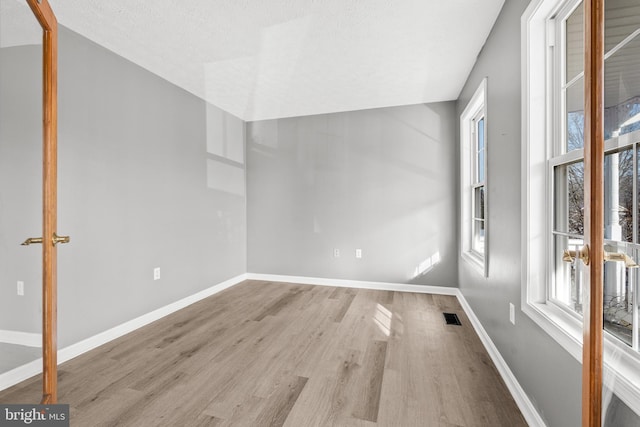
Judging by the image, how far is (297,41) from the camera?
2258 millimetres

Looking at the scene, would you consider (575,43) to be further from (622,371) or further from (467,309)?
(467,309)

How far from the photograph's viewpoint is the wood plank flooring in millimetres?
1474

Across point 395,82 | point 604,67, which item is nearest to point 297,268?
point 395,82

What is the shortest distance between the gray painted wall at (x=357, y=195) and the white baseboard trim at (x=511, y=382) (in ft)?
4.19

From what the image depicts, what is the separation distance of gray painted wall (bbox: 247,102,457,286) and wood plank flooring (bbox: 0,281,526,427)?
99 cm

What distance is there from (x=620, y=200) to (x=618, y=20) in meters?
0.51

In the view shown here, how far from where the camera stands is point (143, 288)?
8.70 ft

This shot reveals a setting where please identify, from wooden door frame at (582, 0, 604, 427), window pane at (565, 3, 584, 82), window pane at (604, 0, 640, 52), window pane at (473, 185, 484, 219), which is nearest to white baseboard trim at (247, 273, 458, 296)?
window pane at (473, 185, 484, 219)

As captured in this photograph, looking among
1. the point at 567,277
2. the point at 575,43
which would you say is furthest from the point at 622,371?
the point at 575,43

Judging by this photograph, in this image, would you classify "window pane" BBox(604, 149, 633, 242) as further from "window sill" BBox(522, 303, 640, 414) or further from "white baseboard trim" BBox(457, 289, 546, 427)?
"white baseboard trim" BBox(457, 289, 546, 427)

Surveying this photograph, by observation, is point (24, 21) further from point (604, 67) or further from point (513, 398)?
point (513, 398)

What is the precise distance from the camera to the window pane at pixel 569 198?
49.1 inches

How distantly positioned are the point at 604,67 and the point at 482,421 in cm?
163

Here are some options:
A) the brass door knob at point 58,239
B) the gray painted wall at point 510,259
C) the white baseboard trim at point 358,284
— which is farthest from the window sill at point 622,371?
the white baseboard trim at point 358,284
